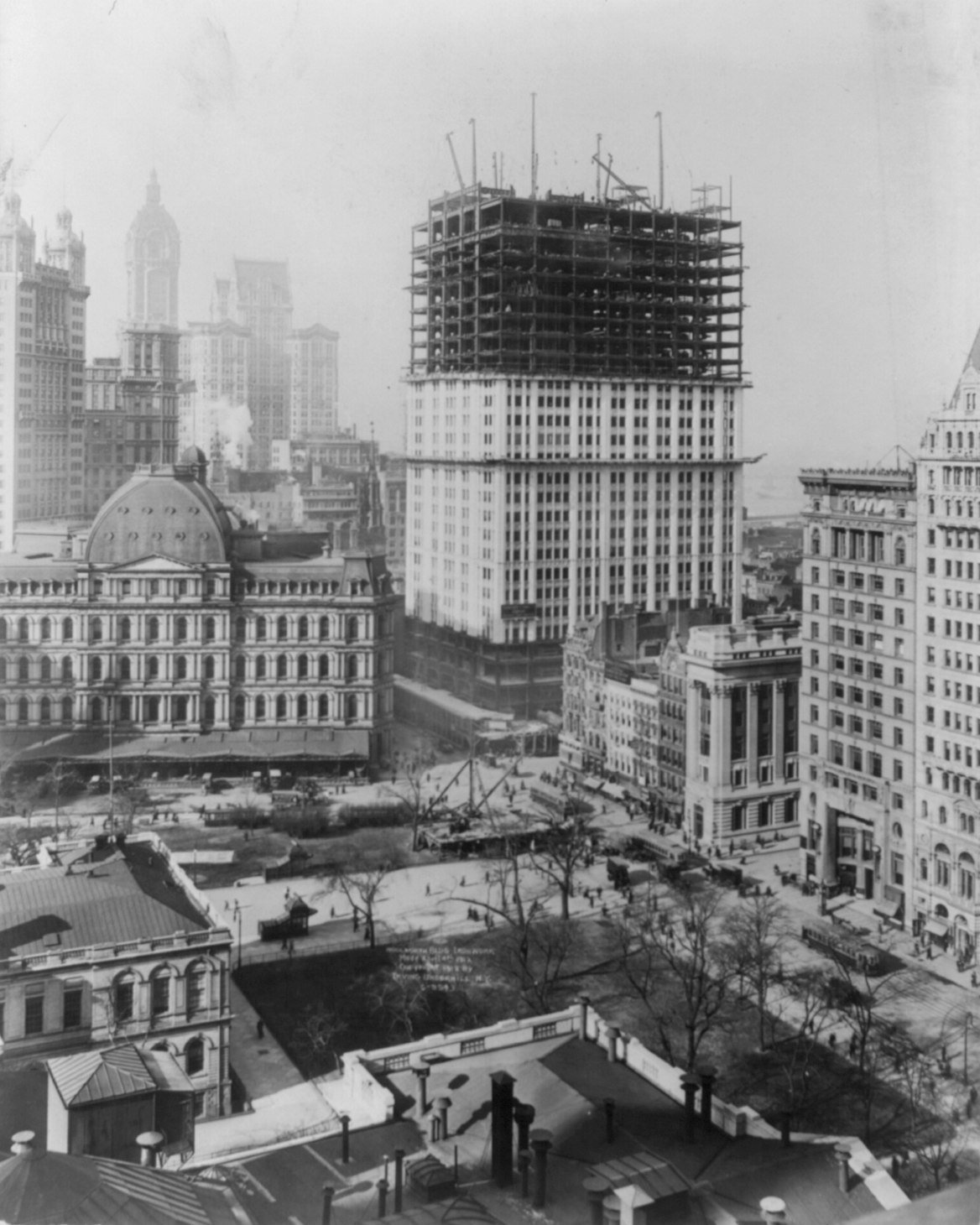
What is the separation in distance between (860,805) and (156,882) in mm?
22268

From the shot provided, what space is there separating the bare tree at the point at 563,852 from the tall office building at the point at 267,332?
15388 millimetres

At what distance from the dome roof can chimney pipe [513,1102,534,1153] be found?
3227 centimetres

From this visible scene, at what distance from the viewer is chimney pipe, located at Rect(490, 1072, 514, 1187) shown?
1875 cm

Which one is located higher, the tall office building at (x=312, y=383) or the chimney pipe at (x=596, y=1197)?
the tall office building at (x=312, y=383)

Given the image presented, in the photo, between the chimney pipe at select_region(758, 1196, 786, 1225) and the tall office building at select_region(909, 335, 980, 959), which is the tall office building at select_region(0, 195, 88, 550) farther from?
the tall office building at select_region(909, 335, 980, 959)

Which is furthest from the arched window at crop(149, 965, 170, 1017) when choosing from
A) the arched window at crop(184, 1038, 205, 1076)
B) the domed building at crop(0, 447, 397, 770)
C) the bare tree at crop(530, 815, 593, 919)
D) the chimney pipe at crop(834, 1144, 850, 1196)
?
the domed building at crop(0, 447, 397, 770)

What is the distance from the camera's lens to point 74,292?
32281 millimetres

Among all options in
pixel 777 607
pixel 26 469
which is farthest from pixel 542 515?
pixel 26 469

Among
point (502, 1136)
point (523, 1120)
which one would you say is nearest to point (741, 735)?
point (523, 1120)

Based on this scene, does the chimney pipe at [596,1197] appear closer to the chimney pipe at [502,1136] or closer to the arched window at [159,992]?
the chimney pipe at [502,1136]

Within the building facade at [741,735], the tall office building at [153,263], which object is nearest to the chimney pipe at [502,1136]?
the tall office building at [153,263]

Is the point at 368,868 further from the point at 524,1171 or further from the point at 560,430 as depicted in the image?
the point at 560,430

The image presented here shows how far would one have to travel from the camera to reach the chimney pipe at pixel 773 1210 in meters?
17.3

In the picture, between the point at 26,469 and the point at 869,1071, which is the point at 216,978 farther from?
the point at 26,469
